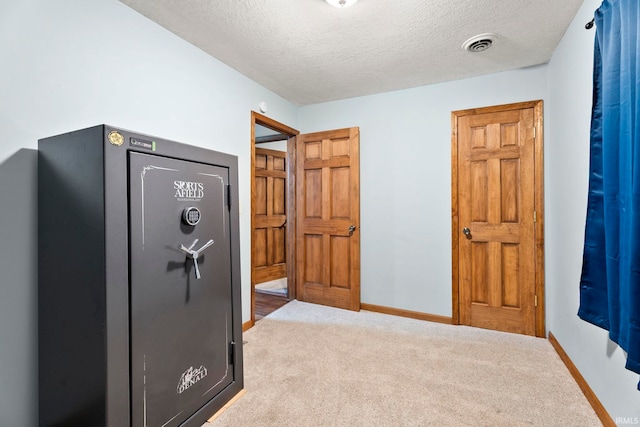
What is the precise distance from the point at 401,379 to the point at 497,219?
5.93ft

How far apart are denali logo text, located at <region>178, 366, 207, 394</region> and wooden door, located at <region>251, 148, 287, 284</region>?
301 cm

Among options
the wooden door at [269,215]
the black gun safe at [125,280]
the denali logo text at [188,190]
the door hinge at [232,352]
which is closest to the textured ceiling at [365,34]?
the black gun safe at [125,280]

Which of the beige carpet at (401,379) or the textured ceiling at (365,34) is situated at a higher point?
the textured ceiling at (365,34)

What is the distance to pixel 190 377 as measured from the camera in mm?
1527

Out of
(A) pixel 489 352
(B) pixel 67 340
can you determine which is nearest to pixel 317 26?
(B) pixel 67 340

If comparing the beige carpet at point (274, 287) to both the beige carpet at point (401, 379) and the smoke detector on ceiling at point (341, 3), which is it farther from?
the smoke detector on ceiling at point (341, 3)

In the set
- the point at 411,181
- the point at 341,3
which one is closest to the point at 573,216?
the point at 411,181

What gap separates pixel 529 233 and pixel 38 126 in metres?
3.70

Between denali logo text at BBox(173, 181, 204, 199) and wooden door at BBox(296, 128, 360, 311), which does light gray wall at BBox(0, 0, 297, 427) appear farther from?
wooden door at BBox(296, 128, 360, 311)

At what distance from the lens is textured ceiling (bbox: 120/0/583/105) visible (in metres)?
1.89

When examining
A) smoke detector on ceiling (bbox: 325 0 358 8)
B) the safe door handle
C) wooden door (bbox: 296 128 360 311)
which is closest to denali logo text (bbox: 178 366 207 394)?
the safe door handle

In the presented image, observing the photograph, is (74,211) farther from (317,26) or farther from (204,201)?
(317,26)

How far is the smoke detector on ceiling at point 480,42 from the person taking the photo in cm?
222

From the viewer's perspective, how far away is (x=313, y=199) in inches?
145
